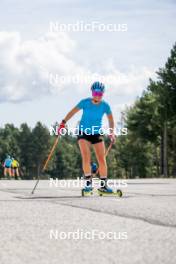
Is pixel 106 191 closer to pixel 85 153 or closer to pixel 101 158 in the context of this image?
pixel 101 158

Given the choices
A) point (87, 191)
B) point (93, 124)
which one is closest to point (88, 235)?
point (93, 124)

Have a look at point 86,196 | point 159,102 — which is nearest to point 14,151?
point 159,102

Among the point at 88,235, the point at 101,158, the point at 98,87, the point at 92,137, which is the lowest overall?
the point at 88,235

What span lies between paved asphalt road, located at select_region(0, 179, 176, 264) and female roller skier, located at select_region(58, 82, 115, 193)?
2.39 m

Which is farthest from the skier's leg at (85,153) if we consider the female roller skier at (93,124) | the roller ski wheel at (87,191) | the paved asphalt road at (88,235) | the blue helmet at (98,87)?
the paved asphalt road at (88,235)

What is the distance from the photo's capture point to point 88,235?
6.55 metres

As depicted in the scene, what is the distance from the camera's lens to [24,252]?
18.1ft

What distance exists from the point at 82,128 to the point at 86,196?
157cm
